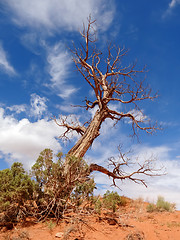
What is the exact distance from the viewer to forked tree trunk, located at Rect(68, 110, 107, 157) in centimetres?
757

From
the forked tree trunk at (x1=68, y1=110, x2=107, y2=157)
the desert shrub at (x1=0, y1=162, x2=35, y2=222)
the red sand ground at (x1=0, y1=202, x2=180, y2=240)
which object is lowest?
the red sand ground at (x1=0, y1=202, x2=180, y2=240)

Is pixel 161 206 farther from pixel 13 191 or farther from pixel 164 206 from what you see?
pixel 13 191

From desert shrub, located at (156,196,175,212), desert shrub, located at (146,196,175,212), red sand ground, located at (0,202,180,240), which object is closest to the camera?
red sand ground, located at (0,202,180,240)

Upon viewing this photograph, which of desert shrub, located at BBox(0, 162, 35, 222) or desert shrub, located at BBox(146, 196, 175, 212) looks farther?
desert shrub, located at BBox(146, 196, 175, 212)

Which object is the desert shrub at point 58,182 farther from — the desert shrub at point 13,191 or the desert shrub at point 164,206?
the desert shrub at point 164,206

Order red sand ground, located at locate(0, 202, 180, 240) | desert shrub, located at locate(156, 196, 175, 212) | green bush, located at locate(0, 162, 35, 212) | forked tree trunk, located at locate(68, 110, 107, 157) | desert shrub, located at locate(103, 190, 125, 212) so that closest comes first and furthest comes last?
red sand ground, located at locate(0, 202, 180, 240)
green bush, located at locate(0, 162, 35, 212)
desert shrub, located at locate(103, 190, 125, 212)
forked tree trunk, located at locate(68, 110, 107, 157)
desert shrub, located at locate(156, 196, 175, 212)

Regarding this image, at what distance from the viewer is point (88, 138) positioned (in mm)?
7895

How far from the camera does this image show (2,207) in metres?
5.18

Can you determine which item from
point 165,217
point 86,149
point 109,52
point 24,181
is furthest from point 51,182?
point 109,52

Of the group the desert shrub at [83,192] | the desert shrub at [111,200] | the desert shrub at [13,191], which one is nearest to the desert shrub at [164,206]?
the desert shrub at [111,200]

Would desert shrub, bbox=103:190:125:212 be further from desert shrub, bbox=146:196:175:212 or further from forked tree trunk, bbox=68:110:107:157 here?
desert shrub, bbox=146:196:175:212

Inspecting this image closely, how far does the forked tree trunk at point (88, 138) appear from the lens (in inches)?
298

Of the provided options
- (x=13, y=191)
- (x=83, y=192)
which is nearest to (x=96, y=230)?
(x=83, y=192)

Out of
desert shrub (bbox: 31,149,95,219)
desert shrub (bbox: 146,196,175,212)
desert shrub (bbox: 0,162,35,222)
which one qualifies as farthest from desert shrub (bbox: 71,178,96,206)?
desert shrub (bbox: 146,196,175,212)
